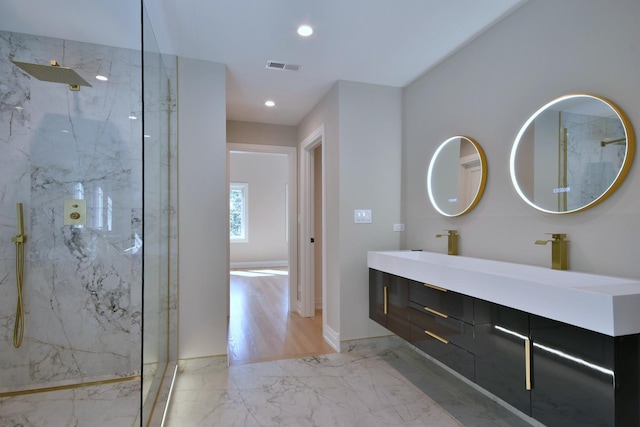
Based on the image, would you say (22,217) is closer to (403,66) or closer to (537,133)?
(403,66)

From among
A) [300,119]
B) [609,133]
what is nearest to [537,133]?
[609,133]

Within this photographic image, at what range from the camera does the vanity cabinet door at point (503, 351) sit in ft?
4.79

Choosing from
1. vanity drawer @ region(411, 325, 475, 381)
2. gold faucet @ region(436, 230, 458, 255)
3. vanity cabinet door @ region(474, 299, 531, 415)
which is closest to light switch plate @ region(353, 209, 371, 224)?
gold faucet @ region(436, 230, 458, 255)

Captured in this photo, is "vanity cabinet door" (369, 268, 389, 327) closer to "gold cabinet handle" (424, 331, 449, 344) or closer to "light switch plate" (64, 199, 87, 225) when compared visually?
"gold cabinet handle" (424, 331, 449, 344)

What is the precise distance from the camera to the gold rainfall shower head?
2207 mm

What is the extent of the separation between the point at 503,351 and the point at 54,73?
126 inches

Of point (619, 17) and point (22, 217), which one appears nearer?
point (619, 17)

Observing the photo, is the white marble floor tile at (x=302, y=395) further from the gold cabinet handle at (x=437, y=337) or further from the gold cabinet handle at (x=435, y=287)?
the gold cabinet handle at (x=435, y=287)

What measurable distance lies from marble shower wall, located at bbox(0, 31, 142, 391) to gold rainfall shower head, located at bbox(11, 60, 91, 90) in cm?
5

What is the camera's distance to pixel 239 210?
7898mm

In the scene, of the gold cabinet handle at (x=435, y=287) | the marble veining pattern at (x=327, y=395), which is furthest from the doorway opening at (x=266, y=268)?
the gold cabinet handle at (x=435, y=287)

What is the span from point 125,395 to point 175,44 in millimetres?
2418

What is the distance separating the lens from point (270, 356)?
112 inches

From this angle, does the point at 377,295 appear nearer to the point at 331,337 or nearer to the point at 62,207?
the point at 331,337
